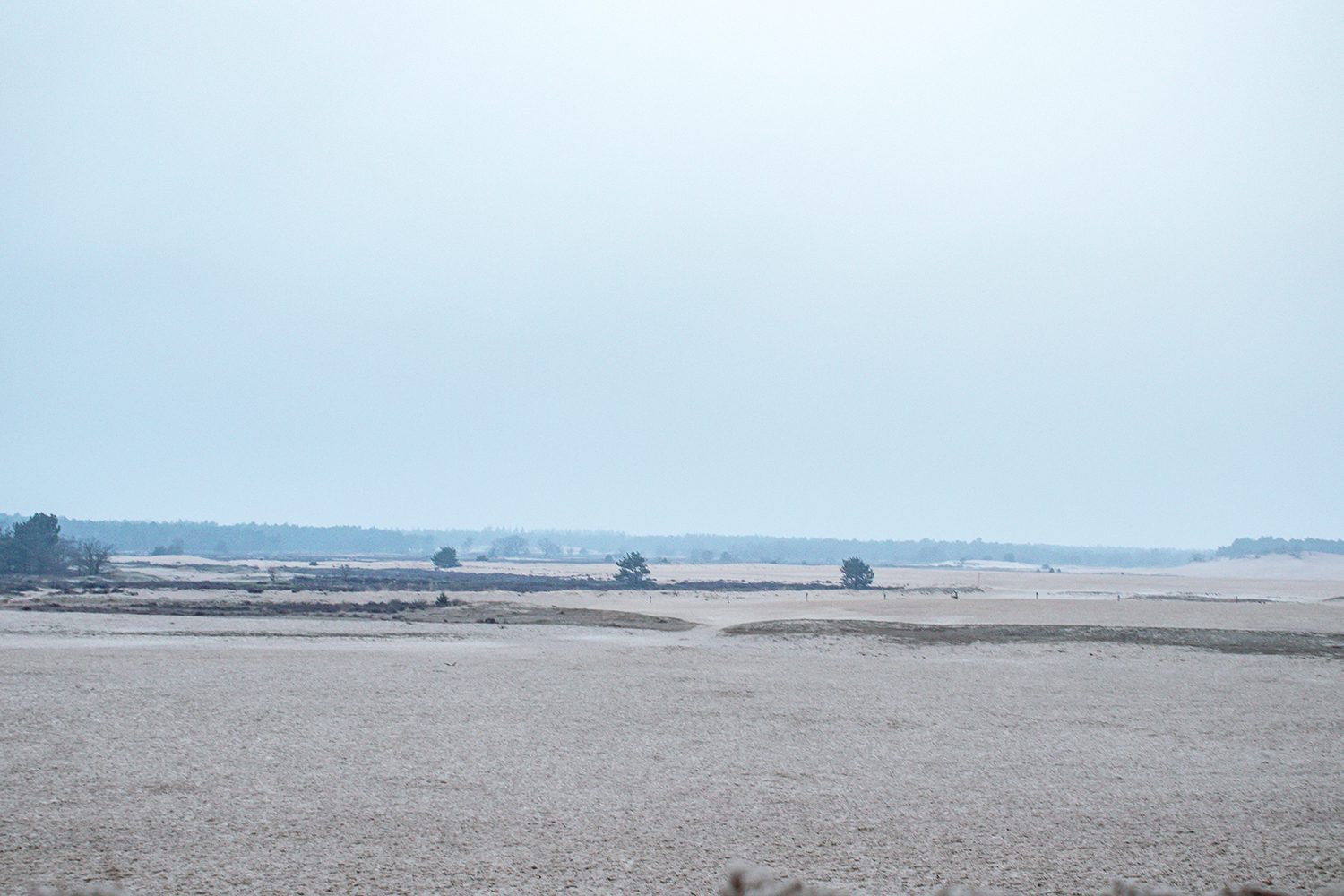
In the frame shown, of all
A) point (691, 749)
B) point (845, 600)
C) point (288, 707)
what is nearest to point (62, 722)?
point (288, 707)

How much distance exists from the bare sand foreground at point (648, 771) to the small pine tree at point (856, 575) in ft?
165

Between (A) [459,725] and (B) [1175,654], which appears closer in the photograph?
(A) [459,725]

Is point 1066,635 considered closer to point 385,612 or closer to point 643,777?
point 643,777

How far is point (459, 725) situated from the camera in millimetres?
17391

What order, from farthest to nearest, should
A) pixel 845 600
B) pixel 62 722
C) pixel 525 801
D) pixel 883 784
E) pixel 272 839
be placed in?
pixel 845 600 < pixel 62 722 < pixel 883 784 < pixel 525 801 < pixel 272 839

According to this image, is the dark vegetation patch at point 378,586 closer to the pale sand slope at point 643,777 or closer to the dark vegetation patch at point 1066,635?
the dark vegetation patch at point 1066,635

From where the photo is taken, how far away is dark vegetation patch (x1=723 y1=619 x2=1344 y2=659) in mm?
32094

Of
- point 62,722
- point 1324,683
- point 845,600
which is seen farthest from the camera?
point 845,600

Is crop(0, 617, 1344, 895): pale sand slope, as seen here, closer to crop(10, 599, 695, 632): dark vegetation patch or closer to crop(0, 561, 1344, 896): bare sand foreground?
crop(0, 561, 1344, 896): bare sand foreground

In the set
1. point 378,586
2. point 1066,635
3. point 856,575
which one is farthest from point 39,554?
point 1066,635

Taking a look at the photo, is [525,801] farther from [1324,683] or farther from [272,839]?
[1324,683]

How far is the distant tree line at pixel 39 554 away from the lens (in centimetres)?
7341

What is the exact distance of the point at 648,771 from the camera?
47.4 ft

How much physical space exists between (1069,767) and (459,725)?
9.74m
